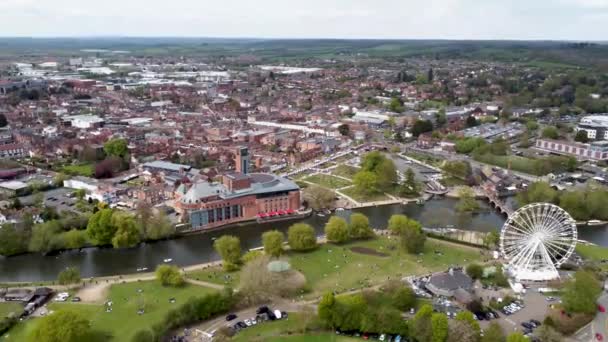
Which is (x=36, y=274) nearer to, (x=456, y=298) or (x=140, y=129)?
(x=456, y=298)

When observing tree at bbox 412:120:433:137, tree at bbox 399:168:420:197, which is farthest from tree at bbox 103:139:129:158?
tree at bbox 412:120:433:137

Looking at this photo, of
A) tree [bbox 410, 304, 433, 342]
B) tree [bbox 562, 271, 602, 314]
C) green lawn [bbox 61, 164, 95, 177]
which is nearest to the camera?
tree [bbox 410, 304, 433, 342]

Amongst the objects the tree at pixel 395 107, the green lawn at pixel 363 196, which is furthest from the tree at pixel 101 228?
the tree at pixel 395 107

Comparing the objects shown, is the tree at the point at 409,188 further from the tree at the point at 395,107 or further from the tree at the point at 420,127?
the tree at the point at 395,107

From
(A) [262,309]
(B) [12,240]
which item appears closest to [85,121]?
(B) [12,240]

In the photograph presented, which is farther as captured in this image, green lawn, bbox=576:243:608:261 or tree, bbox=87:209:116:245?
tree, bbox=87:209:116:245

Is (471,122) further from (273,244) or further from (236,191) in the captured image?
(273,244)

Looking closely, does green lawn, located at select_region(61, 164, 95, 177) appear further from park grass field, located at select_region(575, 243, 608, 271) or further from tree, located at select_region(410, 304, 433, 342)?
park grass field, located at select_region(575, 243, 608, 271)

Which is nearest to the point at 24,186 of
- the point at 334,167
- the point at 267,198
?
the point at 267,198
